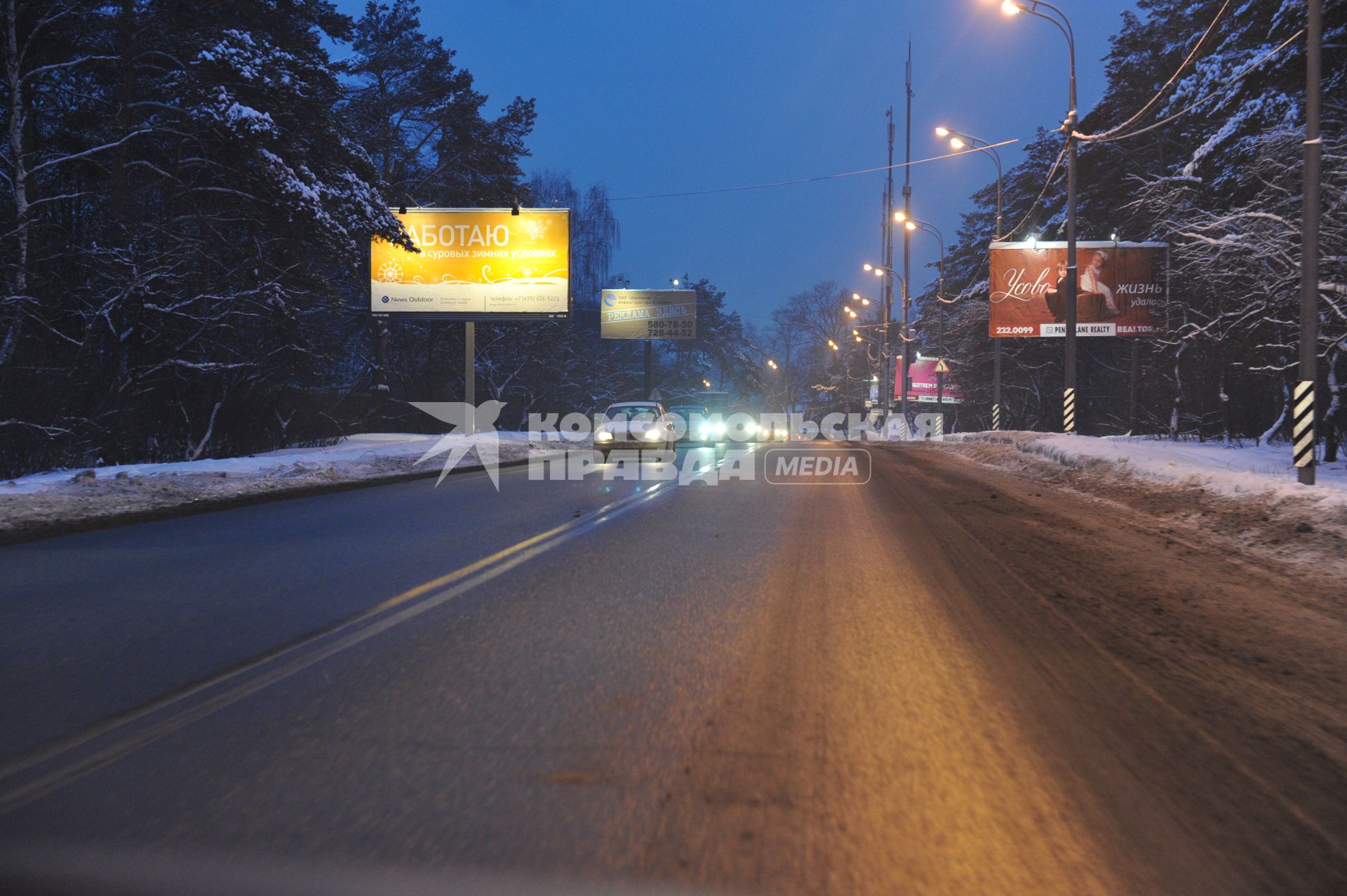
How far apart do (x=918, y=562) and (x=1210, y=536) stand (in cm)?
403

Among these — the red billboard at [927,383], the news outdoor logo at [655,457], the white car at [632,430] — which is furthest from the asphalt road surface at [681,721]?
the red billboard at [927,383]

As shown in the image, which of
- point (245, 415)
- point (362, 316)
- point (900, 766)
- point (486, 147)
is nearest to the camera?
point (900, 766)

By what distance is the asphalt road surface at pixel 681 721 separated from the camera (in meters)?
2.85

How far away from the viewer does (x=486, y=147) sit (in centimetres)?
3759

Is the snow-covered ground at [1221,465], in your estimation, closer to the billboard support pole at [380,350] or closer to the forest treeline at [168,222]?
the forest treeline at [168,222]

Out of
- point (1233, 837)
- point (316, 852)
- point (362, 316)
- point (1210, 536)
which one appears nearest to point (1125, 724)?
point (1233, 837)

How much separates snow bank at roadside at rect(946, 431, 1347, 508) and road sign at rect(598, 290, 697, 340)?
3174cm

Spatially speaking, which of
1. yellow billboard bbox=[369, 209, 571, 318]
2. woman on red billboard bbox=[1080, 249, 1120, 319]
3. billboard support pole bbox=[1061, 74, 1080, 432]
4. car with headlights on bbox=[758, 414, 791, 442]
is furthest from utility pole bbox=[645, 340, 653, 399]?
billboard support pole bbox=[1061, 74, 1080, 432]

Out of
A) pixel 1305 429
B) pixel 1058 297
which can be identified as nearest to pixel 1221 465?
pixel 1305 429

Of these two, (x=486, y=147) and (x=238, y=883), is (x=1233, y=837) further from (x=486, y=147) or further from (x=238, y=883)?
(x=486, y=147)

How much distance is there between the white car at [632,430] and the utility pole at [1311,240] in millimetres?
15747

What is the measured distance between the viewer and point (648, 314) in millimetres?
58219

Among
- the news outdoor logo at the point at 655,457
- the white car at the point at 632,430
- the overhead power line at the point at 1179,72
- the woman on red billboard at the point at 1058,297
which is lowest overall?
the news outdoor logo at the point at 655,457

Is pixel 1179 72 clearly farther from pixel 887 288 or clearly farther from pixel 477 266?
pixel 887 288
